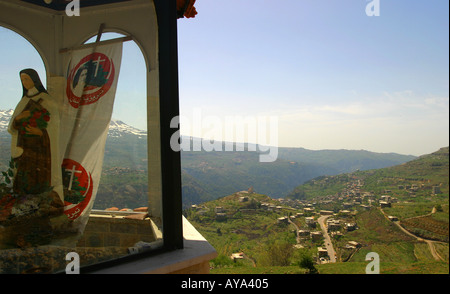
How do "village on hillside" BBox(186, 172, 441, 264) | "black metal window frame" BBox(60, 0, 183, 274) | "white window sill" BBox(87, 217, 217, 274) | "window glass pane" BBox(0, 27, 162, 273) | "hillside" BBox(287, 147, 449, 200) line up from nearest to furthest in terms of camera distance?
1. "white window sill" BBox(87, 217, 217, 274)
2. "black metal window frame" BBox(60, 0, 183, 274)
3. "window glass pane" BBox(0, 27, 162, 273)
4. "hillside" BBox(287, 147, 449, 200)
5. "village on hillside" BBox(186, 172, 441, 264)

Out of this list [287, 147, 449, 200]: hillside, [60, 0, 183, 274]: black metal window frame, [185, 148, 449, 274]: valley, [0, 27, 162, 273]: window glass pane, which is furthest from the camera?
[185, 148, 449, 274]: valley

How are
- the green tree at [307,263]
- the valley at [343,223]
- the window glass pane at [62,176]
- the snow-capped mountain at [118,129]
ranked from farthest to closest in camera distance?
1. the valley at [343,223]
2. the green tree at [307,263]
3. the snow-capped mountain at [118,129]
4. the window glass pane at [62,176]

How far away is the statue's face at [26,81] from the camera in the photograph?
9.54 feet

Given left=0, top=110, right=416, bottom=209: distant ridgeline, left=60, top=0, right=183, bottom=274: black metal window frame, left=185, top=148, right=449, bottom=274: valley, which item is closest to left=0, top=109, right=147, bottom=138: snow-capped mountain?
left=0, top=110, right=416, bottom=209: distant ridgeline

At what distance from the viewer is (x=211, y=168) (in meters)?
41.2

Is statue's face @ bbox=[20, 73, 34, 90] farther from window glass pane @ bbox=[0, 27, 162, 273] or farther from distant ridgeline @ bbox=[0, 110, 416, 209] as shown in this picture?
distant ridgeline @ bbox=[0, 110, 416, 209]

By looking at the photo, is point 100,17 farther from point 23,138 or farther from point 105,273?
point 105,273

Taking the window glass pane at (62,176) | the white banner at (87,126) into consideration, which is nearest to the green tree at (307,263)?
the window glass pane at (62,176)

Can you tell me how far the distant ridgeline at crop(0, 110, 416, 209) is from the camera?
2.76 meters

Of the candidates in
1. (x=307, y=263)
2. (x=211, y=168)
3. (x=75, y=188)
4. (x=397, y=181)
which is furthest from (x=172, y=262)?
(x=211, y=168)

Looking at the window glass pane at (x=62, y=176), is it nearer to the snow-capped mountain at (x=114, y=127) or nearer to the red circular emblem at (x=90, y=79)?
the snow-capped mountain at (x=114, y=127)

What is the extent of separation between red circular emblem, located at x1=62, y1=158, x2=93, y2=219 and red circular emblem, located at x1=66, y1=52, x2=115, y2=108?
682 mm

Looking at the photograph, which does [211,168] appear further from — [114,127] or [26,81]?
[114,127]
